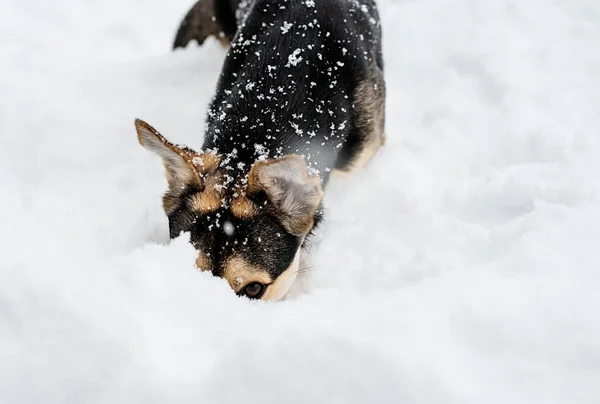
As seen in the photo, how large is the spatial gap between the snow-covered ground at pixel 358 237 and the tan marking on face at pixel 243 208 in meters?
0.33

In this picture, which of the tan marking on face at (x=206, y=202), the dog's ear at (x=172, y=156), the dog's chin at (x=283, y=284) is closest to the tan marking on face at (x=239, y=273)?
the dog's chin at (x=283, y=284)

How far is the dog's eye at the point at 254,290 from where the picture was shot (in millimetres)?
2837

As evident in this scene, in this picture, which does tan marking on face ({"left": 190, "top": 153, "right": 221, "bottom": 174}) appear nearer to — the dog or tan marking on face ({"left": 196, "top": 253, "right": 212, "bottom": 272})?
the dog

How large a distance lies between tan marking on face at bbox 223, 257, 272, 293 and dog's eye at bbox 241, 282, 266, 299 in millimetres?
30

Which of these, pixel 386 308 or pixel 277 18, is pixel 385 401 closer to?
pixel 386 308

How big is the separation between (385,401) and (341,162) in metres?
2.07

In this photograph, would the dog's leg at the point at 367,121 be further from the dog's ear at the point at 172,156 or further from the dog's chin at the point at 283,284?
the dog's ear at the point at 172,156

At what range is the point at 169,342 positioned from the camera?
238cm

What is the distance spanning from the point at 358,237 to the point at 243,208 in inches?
42.8

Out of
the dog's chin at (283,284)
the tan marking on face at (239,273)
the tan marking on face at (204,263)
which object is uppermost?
the tan marking on face at (204,263)

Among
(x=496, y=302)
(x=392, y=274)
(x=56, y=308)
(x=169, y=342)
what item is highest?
(x=56, y=308)

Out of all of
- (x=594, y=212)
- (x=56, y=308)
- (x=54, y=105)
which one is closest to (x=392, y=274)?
(x=594, y=212)

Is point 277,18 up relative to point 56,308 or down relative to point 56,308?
up

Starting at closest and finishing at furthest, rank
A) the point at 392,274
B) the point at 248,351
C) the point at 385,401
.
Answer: the point at 385,401 → the point at 248,351 → the point at 392,274
